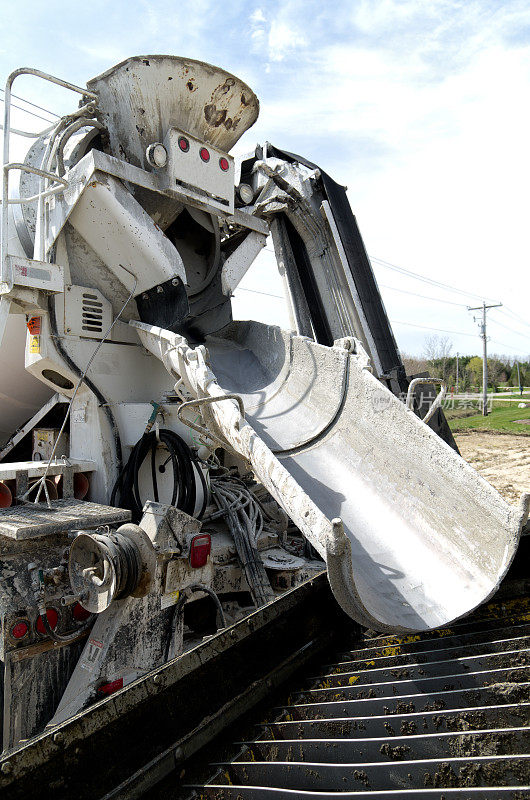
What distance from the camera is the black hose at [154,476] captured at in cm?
353

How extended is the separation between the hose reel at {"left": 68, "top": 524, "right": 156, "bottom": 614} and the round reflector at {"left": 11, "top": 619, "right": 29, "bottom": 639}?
261 millimetres

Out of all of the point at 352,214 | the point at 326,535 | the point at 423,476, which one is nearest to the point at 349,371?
the point at 423,476

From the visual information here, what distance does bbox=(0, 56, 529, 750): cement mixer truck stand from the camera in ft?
7.65

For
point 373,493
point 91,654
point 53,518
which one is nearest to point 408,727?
point 373,493

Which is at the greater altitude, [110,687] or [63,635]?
[63,635]

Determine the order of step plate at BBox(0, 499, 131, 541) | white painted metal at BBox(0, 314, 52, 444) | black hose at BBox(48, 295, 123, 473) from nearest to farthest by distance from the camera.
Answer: step plate at BBox(0, 499, 131, 541) → black hose at BBox(48, 295, 123, 473) → white painted metal at BBox(0, 314, 52, 444)

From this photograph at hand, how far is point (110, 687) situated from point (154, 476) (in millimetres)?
1442

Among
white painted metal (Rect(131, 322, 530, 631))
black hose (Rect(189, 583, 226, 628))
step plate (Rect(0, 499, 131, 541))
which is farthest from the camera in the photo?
black hose (Rect(189, 583, 226, 628))

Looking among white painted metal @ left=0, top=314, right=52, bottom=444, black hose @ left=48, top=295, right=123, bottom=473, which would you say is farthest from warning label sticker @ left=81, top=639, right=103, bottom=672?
white painted metal @ left=0, top=314, right=52, bottom=444

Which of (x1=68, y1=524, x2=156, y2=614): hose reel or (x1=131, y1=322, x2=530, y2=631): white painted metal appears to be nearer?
(x1=131, y1=322, x2=530, y2=631): white painted metal

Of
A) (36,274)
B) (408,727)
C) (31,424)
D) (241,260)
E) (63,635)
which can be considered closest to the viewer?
(408,727)

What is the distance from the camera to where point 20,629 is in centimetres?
247

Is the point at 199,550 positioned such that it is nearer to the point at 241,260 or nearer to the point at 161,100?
the point at 241,260

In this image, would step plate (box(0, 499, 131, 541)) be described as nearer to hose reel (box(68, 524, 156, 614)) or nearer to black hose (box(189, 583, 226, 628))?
hose reel (box(68, 524, 156, 614))
